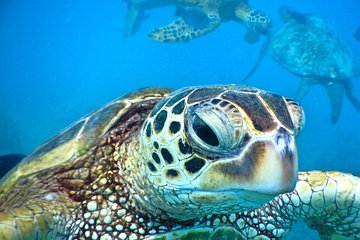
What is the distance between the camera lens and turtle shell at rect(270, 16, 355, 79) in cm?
1257

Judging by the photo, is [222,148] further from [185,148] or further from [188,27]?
[188,27]

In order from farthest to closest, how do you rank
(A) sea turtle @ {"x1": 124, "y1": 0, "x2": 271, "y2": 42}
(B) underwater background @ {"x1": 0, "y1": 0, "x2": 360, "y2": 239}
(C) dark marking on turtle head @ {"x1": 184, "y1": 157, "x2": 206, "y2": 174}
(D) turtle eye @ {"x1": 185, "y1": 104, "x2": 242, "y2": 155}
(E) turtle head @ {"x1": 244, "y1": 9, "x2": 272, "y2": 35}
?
(B) underwater background @ {"x1": 0, "y1": 0, "x2": 360, "y2": 239} < (E) turtle head @ {"x1": 244, "y1": 9, "x2": 272, "y2": 35} < (A) sea turtle @ {"x1": 124, "y1": 0, "x2": 271, "y2": 42} < (C) dark marking on turtle head @ {"x1": 184, "y1": 157, "x2": 206, "y2": 174} < (D) turtle eye @ {"x1": 185, "y1": 104, "x2": 242, "y2": 155}

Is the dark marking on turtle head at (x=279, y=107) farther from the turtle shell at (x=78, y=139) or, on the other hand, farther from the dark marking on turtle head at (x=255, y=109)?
the turtle shell at (x=78, y=139)

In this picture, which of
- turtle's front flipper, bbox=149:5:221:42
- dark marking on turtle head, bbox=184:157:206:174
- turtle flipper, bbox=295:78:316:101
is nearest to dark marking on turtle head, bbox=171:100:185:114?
→ dark marking on turtle head, bbox=184:157:206:174

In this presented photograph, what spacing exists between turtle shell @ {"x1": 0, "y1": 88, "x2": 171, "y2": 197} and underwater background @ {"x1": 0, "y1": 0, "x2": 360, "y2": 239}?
815 cm

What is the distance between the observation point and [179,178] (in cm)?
169

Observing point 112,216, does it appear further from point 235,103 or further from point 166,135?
point 235,103

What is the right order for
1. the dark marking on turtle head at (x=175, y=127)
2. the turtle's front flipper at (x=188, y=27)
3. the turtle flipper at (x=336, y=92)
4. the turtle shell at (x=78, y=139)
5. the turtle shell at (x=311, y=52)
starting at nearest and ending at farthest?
the dark marking on turtle head at (x=175, y=127) → the turtle shell at (x=78, y=139) → the turtle's front flipper at (x=188, y=27) → the turtle shell at (x=311, y=52) → the turtle flipper at (x=336, y=92)

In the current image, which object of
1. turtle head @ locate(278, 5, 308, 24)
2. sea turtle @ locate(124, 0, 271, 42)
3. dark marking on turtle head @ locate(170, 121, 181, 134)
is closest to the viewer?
dark marking on turtle head @ locate(170, 121, 181, 134)

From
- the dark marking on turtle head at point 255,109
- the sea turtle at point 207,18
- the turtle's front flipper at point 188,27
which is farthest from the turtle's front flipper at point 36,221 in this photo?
the sea turtle at point 207,18

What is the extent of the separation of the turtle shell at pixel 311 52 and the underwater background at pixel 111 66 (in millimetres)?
3715

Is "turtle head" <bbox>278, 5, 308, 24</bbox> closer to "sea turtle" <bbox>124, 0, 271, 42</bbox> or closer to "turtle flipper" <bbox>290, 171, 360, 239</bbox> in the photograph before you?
"sea turtle" <bbox>124, 0, 271, 42</bbox>

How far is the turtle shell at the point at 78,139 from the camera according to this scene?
7.50ft

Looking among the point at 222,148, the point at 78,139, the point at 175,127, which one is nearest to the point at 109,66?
the point at 78,139
